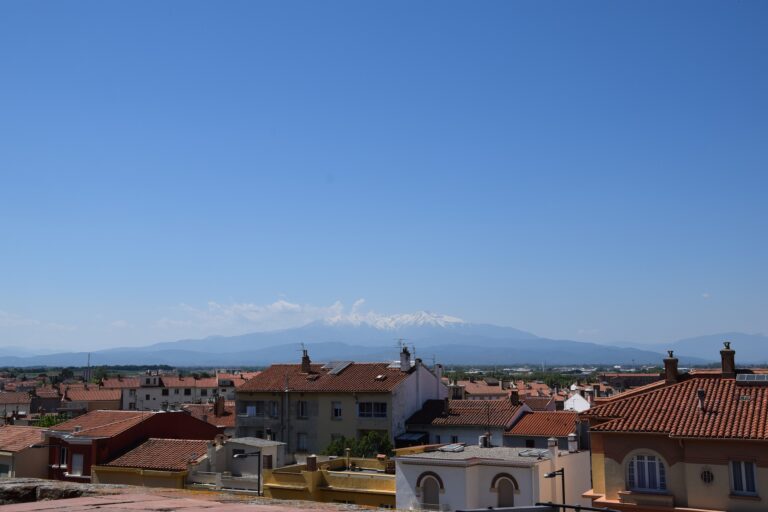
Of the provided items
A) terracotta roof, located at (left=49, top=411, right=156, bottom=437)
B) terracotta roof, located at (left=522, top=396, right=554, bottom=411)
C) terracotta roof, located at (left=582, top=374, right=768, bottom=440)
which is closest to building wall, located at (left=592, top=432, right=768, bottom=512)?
terracotta roof, located at (left=582, top=374, right=768, bottom=440)

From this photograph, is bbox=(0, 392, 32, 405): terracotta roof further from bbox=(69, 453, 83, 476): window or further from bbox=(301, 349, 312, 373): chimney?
bbox=(69, 453, 83, 476): window

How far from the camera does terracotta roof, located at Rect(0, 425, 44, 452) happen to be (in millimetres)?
40922

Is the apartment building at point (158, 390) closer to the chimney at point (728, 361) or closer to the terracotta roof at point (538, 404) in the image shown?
the terracotta roof at point (538, 404)

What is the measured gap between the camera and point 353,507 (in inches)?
260

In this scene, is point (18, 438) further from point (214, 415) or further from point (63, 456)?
point (214, 415)

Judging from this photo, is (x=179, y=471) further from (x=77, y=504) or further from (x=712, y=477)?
(x=77, y=504)

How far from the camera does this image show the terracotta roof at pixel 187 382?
11981cm

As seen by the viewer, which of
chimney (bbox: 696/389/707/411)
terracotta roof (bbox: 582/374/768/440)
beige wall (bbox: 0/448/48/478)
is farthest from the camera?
beige wall (bbox: 0/448/48/478)

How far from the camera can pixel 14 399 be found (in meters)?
105

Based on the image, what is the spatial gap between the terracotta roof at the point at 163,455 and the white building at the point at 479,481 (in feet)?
37.8

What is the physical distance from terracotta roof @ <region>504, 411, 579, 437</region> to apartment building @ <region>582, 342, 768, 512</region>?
2124 cm

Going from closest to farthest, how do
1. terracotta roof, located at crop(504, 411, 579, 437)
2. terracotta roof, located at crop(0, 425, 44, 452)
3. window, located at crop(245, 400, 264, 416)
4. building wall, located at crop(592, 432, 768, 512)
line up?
building wall, located at crop(592, 432, 768, 512) < terracotta roof, located at crop(0, 425, 44, 452) < terracotta roof, located at crop(504, 411, 579, 437) < window, located at crop(245, 400, 264, 416)

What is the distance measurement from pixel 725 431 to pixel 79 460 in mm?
31622

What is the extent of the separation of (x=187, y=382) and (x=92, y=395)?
23.1 meters
